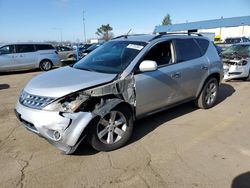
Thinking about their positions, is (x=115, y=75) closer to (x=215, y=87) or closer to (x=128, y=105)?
(x=128, y=105)

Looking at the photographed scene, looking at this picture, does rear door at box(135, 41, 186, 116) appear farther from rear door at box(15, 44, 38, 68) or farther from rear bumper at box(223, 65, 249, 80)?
rear door at box(15, 44, 38, 68)

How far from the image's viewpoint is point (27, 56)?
1409 cm

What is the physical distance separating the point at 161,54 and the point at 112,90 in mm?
1463

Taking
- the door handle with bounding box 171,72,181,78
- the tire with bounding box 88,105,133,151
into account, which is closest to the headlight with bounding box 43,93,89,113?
the tire with bounding box 88,105,133,151

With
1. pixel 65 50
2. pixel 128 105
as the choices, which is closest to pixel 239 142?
pixel 128 105

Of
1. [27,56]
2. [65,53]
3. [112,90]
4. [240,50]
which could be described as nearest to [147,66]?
[112,90]

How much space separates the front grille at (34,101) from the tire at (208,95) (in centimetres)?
367

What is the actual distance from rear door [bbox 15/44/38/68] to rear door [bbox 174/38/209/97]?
10938 mm

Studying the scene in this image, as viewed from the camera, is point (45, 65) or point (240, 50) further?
point (45, 65)

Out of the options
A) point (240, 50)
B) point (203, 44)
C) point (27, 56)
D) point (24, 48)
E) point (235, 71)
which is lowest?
point (235, 71)

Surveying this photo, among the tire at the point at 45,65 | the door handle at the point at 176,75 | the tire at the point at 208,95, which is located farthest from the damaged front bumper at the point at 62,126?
the tire at the point at 45,65

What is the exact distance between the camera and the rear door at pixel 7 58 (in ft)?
43.7

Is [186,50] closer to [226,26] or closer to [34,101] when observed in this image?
[34,101]

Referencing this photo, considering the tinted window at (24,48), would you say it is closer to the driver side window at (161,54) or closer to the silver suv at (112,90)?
the silver suv at (112,90)
